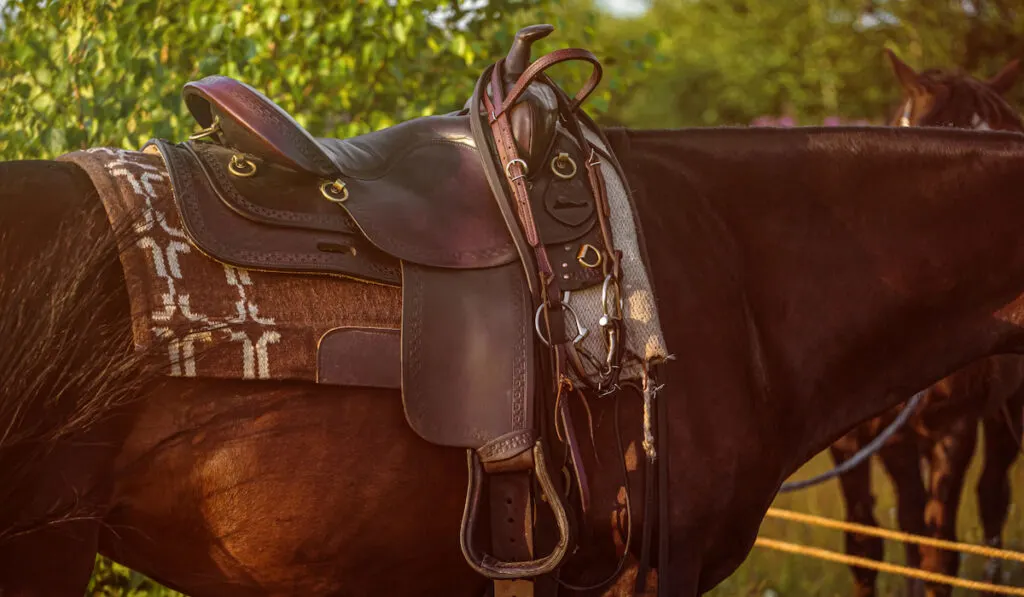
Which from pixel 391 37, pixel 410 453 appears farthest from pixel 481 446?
pixel 391 37

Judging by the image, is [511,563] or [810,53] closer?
[511,563]

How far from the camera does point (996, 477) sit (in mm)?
5246

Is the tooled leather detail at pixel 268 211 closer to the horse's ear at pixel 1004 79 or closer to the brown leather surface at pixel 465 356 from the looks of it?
the brown leather surface at pixel 465 356

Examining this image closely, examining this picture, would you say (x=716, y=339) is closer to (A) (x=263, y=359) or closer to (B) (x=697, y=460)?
(B) (x=697, y=460)

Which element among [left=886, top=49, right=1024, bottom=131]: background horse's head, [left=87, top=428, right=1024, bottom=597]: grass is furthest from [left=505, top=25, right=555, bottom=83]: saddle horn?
[left=886, top=49, right=1024, bottom=131]: background horse's head

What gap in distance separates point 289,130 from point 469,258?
1.59ft

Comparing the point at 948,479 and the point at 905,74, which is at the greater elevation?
the point at 905,74

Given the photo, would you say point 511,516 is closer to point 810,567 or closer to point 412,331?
point 412,331

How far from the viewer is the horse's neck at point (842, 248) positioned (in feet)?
8.13

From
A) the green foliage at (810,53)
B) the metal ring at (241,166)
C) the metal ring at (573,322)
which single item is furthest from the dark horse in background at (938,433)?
the green foliage at (810,53)

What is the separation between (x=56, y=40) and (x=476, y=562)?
2.99 meters

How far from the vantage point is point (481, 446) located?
214 cm

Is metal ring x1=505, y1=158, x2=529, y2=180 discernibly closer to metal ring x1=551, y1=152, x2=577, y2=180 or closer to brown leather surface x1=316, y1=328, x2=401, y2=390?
metal ring x1=551, y1=152, x2=577, y2=180

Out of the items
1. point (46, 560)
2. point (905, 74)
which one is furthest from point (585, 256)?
point (905, 74)
